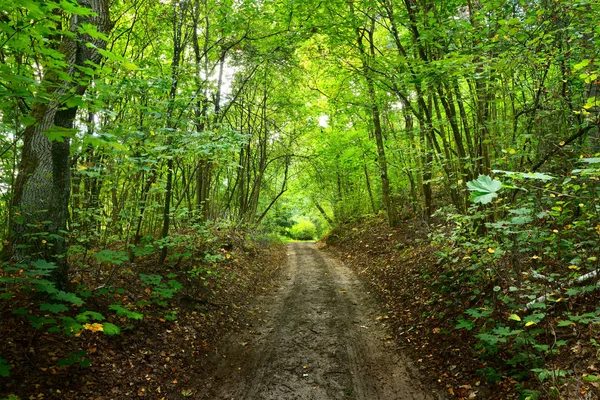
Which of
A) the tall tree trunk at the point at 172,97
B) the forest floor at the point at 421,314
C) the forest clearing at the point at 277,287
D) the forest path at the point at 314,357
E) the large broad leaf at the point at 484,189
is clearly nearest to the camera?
the large broad leaf at the point at 484,189

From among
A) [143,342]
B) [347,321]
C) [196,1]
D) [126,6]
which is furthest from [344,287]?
[126,6]

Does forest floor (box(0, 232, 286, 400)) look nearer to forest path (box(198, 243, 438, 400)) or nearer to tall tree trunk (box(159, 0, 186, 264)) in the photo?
forest path (box(198, 243, 438, 400))

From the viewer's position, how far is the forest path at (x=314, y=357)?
444cm

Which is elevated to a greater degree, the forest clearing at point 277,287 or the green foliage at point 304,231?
the forest clearing at point 277,287

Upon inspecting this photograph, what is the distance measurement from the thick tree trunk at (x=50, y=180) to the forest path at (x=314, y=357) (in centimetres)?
296

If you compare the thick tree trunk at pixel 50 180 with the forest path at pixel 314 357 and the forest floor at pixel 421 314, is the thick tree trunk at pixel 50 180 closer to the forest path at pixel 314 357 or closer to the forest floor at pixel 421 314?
the forest path at pixel 314 357

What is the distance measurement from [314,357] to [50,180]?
16.7 feet

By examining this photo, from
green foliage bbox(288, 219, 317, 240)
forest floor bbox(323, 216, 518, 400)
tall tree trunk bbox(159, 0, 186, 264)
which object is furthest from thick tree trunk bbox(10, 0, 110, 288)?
green foliage bbox(288, 219, 317, 240)

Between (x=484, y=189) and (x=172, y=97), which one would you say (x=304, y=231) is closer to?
(x=172, y=97)

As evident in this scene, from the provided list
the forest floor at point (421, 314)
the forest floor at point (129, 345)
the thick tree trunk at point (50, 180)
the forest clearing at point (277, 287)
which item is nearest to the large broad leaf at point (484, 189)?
the forest clearing at point (277, 287)

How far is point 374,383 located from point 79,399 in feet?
12.2

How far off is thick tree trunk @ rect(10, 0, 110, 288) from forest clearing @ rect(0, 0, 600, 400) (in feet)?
0.09

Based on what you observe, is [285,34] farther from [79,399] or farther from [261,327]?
[79,399]

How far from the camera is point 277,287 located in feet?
32.4
